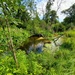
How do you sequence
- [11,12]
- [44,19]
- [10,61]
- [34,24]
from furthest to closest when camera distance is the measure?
1. [44,19]
2. [34,24]
3. [10,61]
4. [11,12]

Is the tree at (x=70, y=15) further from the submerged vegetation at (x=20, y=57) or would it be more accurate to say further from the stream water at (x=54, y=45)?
the submerged vegetation at (x=20, y=57)

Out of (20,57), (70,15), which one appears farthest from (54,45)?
(70,15)

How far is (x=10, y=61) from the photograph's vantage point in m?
4.30

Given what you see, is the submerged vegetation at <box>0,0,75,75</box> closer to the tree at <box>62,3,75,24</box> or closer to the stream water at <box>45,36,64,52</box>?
the stream water at <box>45,36,64,52</box>

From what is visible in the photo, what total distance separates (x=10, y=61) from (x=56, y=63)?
1.41 metres

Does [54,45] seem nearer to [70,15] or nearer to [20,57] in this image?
[20,57]

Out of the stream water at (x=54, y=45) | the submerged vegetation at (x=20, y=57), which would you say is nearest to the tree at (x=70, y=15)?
the stream water at (x=54, y=45)

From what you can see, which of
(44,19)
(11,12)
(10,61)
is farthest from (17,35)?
(44,19)

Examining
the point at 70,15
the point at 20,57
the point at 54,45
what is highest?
the point at 70,15

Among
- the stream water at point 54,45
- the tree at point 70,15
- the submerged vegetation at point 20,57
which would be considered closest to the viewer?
the submerged vegetation at point 20,57

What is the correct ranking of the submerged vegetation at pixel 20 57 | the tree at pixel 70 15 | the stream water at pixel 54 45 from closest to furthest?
1. the submerged vegetation at pixel 20 57
2. the stream water at pixel 54 45
3. the tree at pixel 70 15

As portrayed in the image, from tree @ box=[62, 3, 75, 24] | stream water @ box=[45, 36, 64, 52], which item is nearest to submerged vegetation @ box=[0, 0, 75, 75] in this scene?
stream water @ box=[45, 36, 64, 52]

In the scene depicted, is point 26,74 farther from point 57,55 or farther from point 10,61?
point 57,55

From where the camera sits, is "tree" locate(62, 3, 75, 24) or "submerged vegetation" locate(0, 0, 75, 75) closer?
"submerged vegetation" locate(0, 0, 75, 75)
